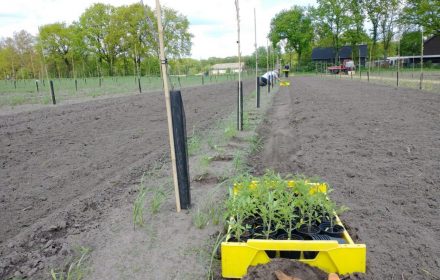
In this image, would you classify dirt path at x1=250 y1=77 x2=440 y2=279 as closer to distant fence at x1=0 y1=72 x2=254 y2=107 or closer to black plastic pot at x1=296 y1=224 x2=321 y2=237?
black plastic pot at x1=296 y1=224 x2=321 y2=237

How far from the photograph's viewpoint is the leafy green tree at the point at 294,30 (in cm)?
7269

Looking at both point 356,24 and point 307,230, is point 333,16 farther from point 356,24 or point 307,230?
point 307,230

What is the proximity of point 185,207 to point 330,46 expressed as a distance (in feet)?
234

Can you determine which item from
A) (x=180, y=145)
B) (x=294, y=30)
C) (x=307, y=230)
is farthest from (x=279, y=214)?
(x=294, y=30)

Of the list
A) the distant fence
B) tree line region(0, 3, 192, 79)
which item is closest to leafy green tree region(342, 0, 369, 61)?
tree line region(0, 3, 192, 79)

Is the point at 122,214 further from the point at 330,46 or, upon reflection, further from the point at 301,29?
the point at 301,29

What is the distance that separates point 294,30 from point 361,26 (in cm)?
1738

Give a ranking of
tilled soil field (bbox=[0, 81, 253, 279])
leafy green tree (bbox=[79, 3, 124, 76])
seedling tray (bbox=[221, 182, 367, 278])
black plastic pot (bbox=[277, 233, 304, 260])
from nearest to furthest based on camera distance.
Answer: seedling tray (bbox=[221, 182, 367, 278]) < black plastic pot (bbox=[277, 233, 304, 260]) < tilled soil field (bbox=[0, 81, 253, 279]) < leafy green tree (bbox=[79, 3, 124, 76])

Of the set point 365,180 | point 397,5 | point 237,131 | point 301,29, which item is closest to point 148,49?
point 301,29

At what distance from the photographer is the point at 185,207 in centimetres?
363

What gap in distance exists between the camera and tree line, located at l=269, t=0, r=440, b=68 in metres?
48.2

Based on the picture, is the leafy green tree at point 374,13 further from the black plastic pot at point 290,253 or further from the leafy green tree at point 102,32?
the black plastic pot at point 290,253

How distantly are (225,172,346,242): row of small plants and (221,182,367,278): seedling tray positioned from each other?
182 millimetres

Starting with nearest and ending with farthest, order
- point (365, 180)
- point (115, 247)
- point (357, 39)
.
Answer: point (115, 247) < point (365, 180) < point (357, 39)
